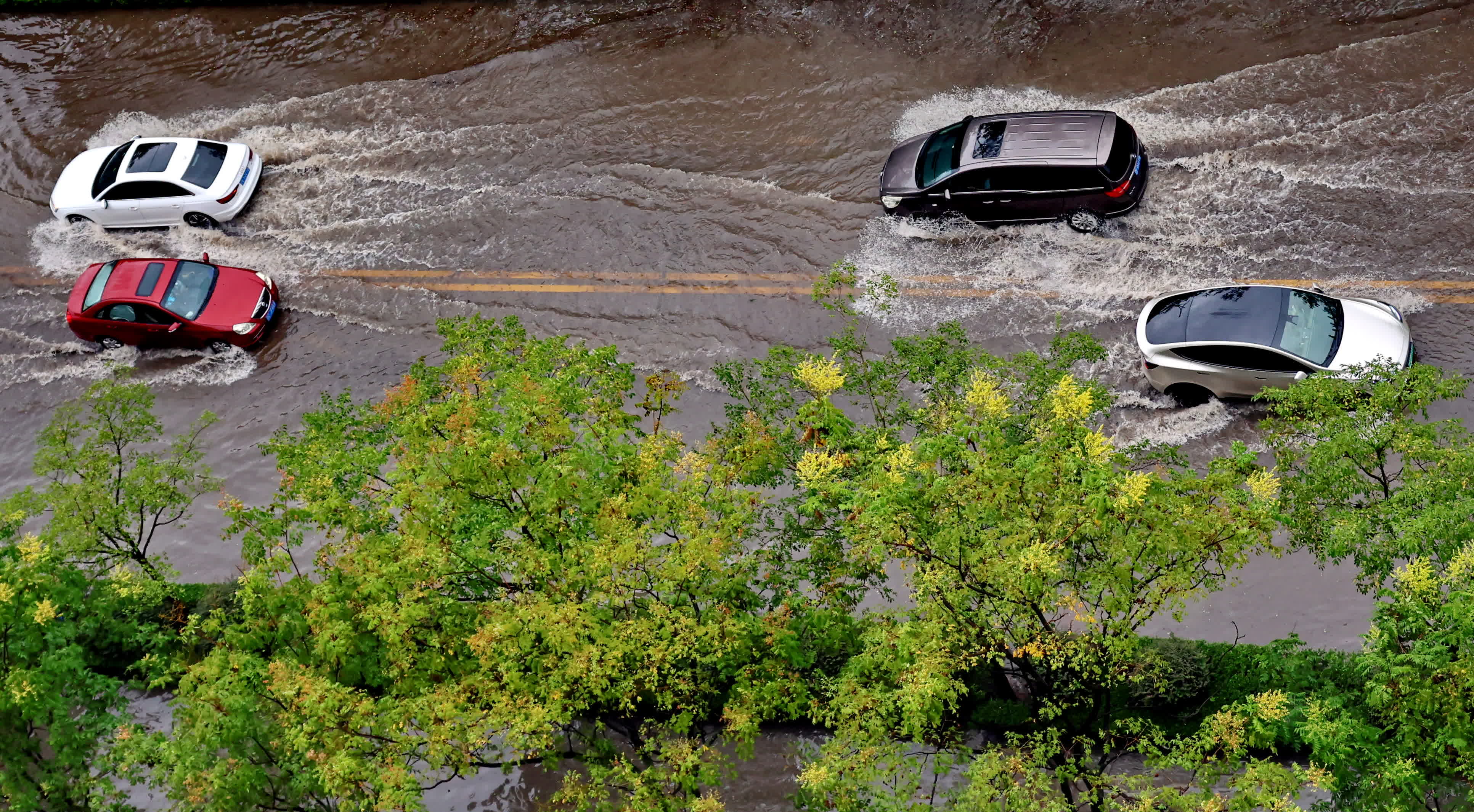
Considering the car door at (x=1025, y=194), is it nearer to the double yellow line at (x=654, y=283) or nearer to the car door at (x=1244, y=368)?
the double yellow line at (x=654, y=283)

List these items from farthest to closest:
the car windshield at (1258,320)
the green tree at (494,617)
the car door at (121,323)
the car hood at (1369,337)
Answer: the car door at (121,323)
the car windshield at (1258,320)
the car hood at (1369,337)
the green tree at (494,617)

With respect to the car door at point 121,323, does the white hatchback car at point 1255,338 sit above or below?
below

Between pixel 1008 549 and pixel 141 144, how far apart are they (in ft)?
61.8

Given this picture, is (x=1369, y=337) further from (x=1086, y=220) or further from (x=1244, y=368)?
(x=1086, y=220)

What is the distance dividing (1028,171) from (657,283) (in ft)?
21.2

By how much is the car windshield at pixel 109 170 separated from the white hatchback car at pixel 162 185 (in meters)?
0.01

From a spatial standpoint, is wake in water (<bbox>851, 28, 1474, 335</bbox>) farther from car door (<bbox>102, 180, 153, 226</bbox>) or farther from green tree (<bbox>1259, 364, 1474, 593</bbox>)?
car door (<bbox>102, 180, 153, 226</bbox>)

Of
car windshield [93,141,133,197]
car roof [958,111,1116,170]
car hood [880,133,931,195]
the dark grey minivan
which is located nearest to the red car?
car windshield [93,141,133,197]

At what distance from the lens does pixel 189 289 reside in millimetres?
20453

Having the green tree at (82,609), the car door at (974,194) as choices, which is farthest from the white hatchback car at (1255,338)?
the green tree at (82,609)

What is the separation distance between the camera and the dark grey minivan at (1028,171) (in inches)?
733

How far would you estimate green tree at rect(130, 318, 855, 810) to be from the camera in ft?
36.8

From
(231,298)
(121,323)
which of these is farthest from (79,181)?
(231,298)

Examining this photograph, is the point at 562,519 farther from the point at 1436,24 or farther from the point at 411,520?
the point at 1436,24
